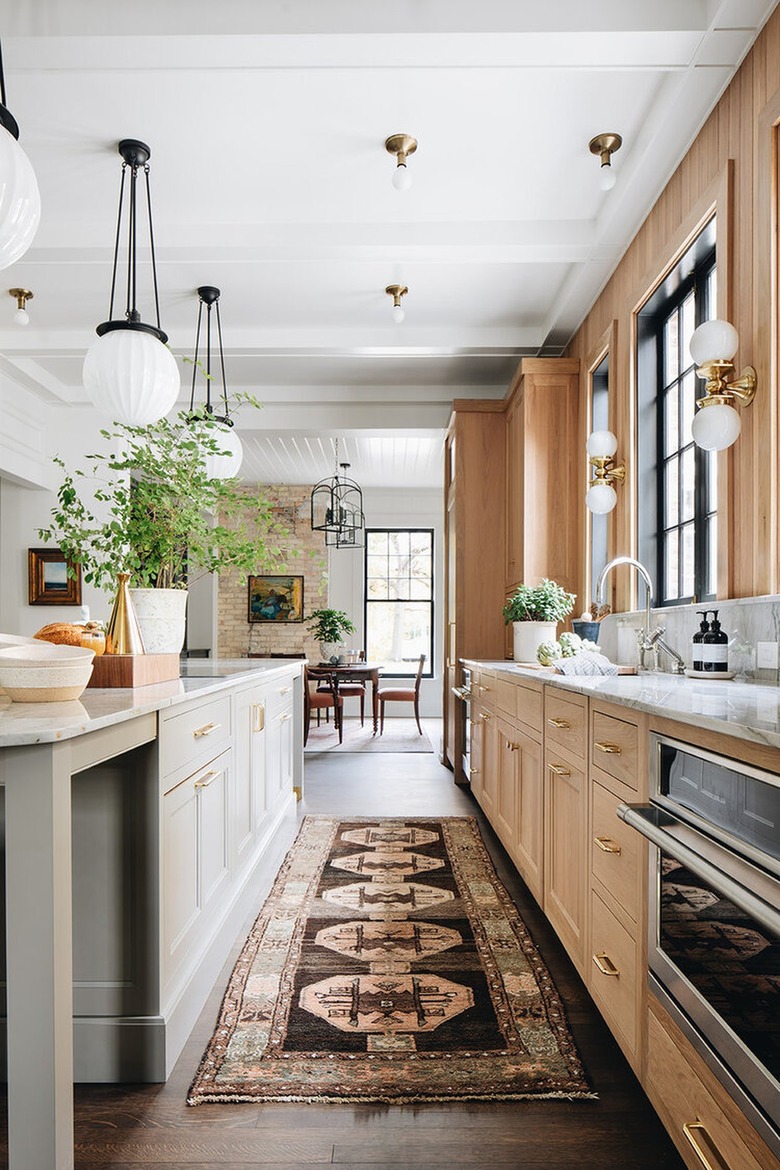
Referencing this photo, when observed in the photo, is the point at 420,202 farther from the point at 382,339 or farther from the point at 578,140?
the point at 382,339

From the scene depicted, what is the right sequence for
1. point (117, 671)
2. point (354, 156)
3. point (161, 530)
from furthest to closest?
point (354, 156) → point (161, 530) → point (117, 671)

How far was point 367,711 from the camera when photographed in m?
9.82

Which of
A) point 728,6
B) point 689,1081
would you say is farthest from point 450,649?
point 689,1081

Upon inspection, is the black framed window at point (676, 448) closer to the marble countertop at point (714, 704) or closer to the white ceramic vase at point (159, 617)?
the marble countertop at point (714, 704)

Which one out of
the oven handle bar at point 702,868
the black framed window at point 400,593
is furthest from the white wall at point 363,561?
the oven handle bar at point 702,868

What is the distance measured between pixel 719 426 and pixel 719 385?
15cm

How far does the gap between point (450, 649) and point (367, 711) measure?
4.01 meters

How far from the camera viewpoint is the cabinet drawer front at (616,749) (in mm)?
1518

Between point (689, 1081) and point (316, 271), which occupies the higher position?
point (316, 271)

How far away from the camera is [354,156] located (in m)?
2.97

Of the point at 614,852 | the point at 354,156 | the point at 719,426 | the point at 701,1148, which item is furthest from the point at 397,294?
the point at 701,1148

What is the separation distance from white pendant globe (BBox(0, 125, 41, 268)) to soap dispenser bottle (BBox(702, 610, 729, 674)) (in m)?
2.08

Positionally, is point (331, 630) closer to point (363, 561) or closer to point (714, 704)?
point (363, 561)

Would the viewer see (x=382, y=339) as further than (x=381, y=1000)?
Yes
